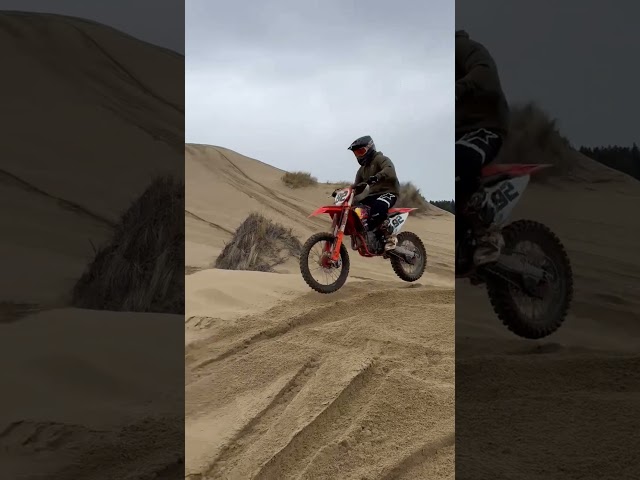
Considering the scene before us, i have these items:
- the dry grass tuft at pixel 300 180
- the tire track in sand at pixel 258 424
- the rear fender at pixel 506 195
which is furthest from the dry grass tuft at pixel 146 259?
the dry grass tuft at pixel 300 180

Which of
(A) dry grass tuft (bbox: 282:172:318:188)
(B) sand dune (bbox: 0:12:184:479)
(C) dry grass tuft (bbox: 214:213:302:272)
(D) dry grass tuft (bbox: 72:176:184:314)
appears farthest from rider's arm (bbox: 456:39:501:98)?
(A) dry grass tuft (bbox: 282:172:318:188)

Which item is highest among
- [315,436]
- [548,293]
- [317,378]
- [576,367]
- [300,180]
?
[300,180]

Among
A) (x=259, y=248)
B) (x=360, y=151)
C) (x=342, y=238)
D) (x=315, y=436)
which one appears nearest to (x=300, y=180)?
(x=259, y=248)

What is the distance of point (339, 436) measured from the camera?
3.59m

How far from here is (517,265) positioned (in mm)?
1599

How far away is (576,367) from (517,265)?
290mm

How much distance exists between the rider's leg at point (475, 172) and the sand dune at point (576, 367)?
5.4 inches

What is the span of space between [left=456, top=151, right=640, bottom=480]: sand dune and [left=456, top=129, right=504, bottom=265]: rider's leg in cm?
14

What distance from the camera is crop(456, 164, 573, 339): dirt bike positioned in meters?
1.41

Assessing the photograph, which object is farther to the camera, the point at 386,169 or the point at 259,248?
the point at 259,248

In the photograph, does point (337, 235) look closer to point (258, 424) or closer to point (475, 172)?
point (258, 424)

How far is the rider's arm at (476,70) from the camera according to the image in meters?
1.45

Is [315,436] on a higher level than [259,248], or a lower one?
lower

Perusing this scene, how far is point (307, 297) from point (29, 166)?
2.72m
